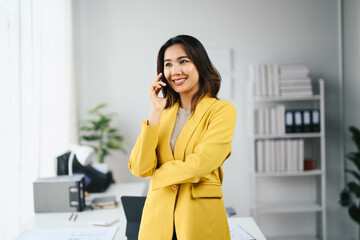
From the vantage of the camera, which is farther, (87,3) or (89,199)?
(87,3)

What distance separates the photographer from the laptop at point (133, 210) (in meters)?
1.50

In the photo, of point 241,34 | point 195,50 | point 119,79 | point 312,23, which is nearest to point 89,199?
point 119,79

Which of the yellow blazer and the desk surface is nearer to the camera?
the yellow blazer

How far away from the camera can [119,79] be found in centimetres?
359

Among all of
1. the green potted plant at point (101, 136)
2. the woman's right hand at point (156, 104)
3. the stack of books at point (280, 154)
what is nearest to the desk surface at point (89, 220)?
the woman's right hand at point (156, 104)

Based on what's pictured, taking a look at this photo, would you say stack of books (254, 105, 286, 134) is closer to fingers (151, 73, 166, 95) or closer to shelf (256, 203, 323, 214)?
shelf (256, 203, 323, 214)

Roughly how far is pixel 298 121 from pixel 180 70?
2.51 metres

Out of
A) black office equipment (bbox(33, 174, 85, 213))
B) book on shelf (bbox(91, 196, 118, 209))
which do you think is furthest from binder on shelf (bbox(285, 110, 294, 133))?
black office equipment (bbox(33, 174, 85, 213))

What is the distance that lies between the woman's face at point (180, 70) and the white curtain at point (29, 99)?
4.12ft

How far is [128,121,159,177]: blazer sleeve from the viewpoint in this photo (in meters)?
1.16

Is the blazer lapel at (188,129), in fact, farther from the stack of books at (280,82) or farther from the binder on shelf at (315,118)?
the binder on shelf at (315,118)

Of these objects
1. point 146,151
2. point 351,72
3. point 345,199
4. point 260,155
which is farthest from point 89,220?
point 351,72

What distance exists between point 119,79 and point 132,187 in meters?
1.31

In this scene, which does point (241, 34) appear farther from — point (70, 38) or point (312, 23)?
point (70, 38)
